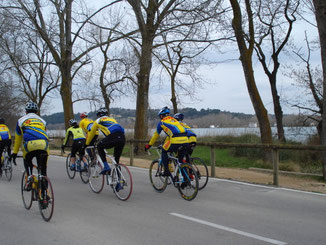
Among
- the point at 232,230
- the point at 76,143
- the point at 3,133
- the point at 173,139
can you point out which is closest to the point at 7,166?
the point at 3,133

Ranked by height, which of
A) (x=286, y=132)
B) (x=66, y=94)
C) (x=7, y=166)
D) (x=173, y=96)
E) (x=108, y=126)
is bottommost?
(x=7, y=166)

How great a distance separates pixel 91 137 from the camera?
8602mm

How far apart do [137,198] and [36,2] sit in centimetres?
1849

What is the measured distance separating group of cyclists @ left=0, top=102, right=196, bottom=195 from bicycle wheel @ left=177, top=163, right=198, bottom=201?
1.31 feet

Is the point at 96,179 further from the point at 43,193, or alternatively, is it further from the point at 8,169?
the point at 8,169

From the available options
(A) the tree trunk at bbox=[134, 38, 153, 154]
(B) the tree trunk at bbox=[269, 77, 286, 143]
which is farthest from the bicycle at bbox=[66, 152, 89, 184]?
(B) the tree trunk at bbox=[269, 77, 286, 143]

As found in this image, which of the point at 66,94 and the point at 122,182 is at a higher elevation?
the point at 66,94

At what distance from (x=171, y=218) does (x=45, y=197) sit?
230 centimetres

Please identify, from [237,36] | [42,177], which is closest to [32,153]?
[42,177]

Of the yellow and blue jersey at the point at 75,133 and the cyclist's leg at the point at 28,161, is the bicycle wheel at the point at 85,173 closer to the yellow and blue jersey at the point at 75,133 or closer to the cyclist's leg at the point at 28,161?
the yellow and blue jersey at the point at 75,133

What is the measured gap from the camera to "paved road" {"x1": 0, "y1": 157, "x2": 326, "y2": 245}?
204 inches

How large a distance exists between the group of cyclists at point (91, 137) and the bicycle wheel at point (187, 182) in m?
0.40

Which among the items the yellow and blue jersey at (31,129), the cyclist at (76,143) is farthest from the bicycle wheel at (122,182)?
the cyclist at (76,143)

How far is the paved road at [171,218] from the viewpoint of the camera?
5.18 metres
